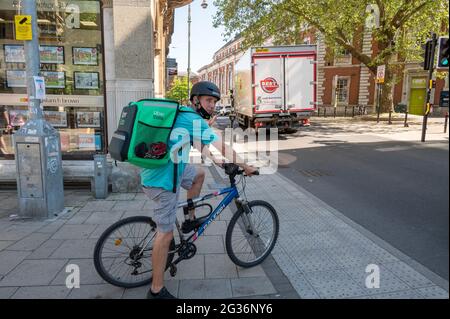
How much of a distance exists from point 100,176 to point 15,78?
2.75m

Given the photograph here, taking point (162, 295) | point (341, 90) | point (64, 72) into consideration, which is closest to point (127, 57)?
point (64, 72)

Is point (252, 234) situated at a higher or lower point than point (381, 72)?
lower

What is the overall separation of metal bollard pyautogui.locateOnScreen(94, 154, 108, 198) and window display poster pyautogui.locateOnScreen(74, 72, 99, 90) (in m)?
1.65

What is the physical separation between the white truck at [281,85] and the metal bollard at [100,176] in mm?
9694

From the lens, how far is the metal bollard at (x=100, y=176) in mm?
5766

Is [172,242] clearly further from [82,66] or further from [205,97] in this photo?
[82,66]

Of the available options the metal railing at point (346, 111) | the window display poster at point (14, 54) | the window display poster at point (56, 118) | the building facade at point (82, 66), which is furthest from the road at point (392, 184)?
the metal railing at point (346, 111)

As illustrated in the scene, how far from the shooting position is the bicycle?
302 cm

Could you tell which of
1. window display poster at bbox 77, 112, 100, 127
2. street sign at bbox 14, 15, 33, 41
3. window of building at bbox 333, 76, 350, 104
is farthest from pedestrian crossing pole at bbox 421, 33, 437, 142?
window of building at bbox 333, 76, 350, 104

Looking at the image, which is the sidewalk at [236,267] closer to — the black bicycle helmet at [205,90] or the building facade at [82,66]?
the black bicycle helmet at [205,90]

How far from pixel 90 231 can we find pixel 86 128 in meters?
3.00

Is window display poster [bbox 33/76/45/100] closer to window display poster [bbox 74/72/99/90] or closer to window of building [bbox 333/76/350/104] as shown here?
window display poster [bbox 74/72/99/90]

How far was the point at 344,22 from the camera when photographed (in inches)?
787

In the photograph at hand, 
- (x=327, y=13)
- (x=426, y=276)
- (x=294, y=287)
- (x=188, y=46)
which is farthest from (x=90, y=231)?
(x=188, y=46)
